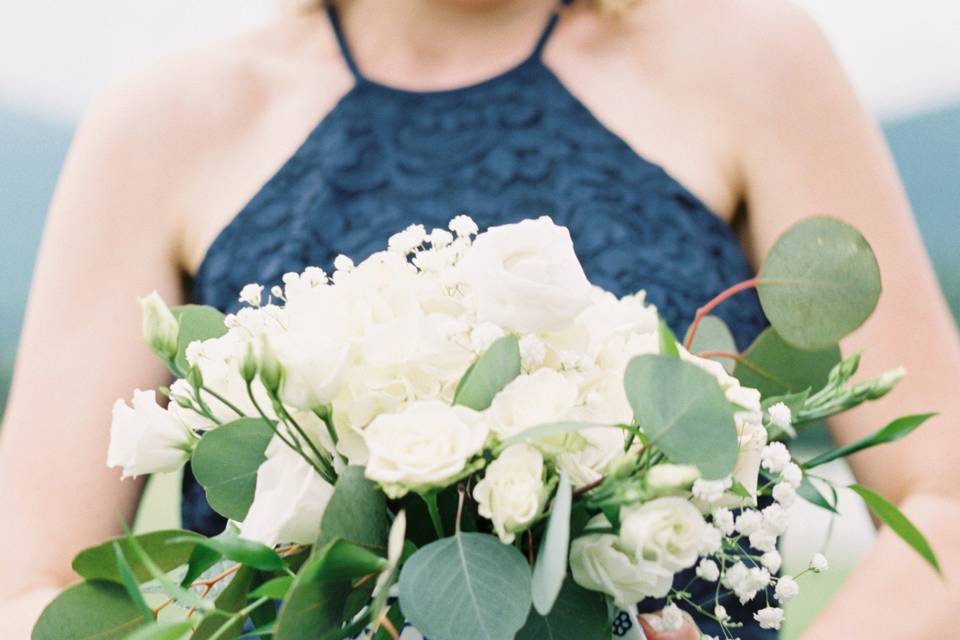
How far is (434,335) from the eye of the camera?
Answer: 605mm

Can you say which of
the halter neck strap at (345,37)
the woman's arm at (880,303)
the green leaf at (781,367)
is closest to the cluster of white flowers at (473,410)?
the green leaf at (781,367)

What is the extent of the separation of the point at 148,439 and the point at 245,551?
133 millimetres

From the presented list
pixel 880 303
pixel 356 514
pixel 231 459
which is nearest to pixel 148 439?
pixel 231 459

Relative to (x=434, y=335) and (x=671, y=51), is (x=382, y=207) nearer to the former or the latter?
(x=671, y=51)

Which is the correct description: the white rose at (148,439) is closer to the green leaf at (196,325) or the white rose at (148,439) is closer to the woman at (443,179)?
the green leaf at (196,325)

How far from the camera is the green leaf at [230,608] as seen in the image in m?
0.59

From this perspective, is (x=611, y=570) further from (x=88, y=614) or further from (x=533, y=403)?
(x=88, y=614)

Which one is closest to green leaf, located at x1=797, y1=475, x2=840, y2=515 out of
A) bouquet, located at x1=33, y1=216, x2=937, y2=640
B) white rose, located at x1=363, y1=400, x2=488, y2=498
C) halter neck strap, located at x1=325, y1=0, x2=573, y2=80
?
bouquet, located at x1=33, y1=216, x2=937, y2=640

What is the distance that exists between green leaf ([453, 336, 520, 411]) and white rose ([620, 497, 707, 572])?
0.33 ft

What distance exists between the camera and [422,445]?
21.9 inches

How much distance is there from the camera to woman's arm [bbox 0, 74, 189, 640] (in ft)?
3.95

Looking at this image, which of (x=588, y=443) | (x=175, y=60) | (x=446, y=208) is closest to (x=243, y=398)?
(x=588, y=443)

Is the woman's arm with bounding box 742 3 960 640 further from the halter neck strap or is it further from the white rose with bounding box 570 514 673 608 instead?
the white rose with bounding box 570 514 673 608

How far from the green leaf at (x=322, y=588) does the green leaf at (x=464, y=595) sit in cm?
2
